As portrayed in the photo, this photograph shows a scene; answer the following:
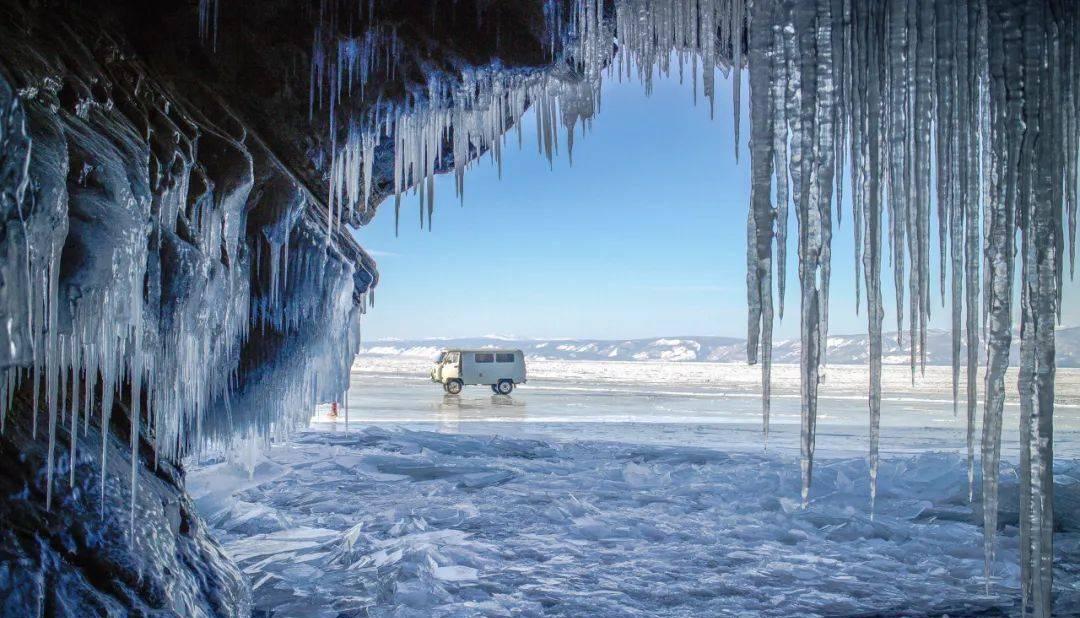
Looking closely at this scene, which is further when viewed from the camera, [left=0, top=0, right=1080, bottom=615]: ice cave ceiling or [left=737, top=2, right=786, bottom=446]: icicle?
[left=737, top=2, right=786, bottom=446]: icicle

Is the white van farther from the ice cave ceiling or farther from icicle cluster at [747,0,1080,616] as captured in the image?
icicle cluster at [747,0,1080,616]

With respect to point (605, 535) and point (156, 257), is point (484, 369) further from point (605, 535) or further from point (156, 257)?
point (156, 257)

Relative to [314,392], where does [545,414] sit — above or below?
below

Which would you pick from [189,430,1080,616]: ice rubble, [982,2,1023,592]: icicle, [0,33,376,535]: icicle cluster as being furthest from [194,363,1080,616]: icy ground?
[982,2,1023,592]: icicle

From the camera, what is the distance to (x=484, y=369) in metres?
23.7

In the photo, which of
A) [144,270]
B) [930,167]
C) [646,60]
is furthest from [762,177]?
[144,270]

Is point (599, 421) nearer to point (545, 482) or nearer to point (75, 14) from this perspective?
point (545, 482)

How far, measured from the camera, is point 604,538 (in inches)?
241

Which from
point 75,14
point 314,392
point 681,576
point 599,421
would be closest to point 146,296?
point 75,14

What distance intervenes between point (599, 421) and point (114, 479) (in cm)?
1299

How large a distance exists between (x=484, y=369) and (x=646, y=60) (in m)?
19.6

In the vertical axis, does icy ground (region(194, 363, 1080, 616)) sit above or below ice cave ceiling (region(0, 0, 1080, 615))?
below

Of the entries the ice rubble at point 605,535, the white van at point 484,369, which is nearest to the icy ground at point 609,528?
the ice rubble at point 605,535

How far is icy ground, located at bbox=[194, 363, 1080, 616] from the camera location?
15.0 feet
